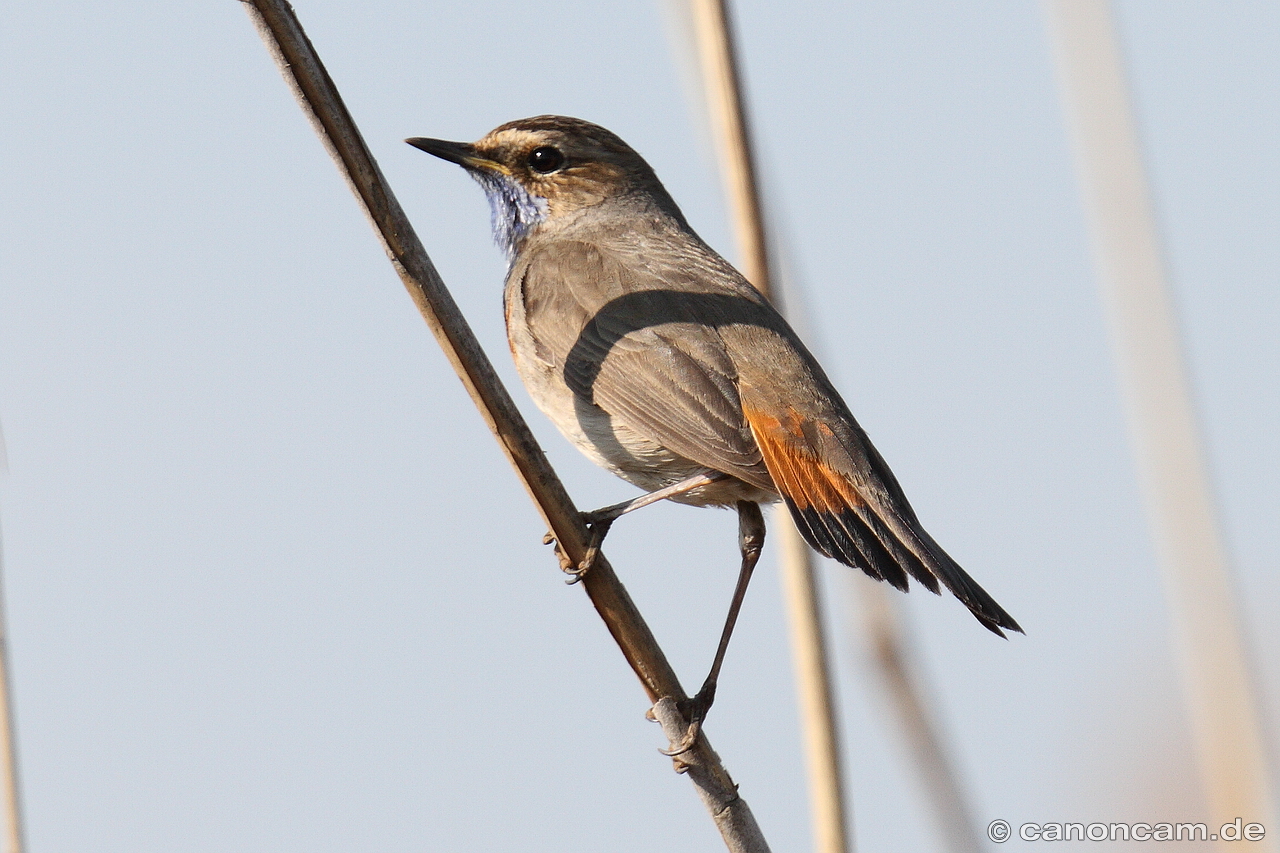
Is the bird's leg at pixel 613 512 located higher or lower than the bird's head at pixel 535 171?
lower

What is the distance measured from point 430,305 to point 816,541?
43.1 inches

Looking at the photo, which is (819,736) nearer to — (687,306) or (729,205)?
(729,205)

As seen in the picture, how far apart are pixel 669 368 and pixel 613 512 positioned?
464 millimetres

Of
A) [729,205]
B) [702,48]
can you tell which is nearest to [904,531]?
[729,205]

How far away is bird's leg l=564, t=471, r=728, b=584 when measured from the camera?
304 centimetres

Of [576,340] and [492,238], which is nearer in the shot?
[576,340]

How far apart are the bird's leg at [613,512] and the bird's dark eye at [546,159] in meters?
1.49

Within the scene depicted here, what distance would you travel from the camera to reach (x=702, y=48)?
299 centimetres

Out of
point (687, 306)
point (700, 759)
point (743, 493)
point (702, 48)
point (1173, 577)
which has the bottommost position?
point (700, 759)

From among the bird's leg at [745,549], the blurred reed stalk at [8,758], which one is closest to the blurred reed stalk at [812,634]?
the bird's leg at [745,549]

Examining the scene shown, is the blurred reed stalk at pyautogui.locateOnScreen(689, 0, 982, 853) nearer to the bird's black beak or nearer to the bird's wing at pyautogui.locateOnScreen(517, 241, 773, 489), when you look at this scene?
the bird's wing at pyautogui.locateOnScreen(517, 241, 773, 489)

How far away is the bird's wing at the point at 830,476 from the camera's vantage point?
10.3ft

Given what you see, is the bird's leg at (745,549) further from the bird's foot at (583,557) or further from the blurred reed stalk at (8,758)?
the blurred reed stalk at (8,758)

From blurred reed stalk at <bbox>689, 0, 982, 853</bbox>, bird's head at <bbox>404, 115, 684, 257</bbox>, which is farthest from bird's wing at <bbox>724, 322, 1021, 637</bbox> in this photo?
bird's head at <bbox>404, 115, 684, 257</bbox>
